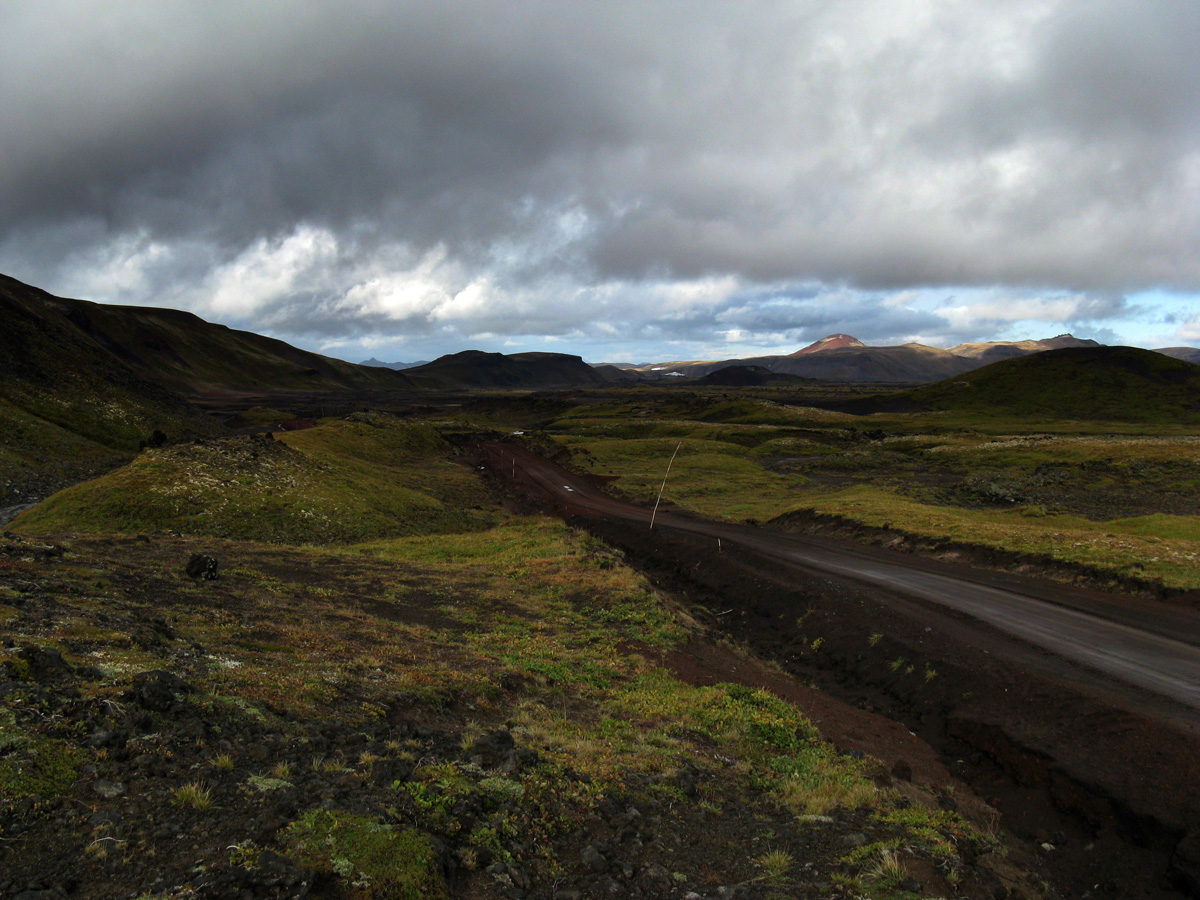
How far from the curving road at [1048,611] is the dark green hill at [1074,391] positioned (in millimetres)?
143880

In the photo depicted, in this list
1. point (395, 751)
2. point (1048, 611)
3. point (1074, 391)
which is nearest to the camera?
point (395, 751)

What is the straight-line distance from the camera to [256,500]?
35219 millimetres

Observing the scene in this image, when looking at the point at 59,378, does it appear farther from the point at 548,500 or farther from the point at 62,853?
the point at 62,853

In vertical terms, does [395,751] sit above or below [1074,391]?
below

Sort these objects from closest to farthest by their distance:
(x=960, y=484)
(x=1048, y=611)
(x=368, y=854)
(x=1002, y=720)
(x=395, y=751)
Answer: (x=368, y=854)
(x=395, y=751)
(x=1002, y=720)
(x=1048, y=611)
(x=960, y=484)

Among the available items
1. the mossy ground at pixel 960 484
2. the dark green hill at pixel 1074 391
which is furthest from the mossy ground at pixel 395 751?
the dark green hill at pixel 1074 391

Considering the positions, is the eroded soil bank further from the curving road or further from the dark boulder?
the dark boulder

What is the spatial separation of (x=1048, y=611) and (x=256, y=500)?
4007 cm

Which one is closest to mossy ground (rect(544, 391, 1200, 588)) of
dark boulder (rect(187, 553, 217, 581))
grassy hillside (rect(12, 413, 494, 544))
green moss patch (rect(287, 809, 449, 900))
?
grassy hillside (rect(12, 413, 494, 544))

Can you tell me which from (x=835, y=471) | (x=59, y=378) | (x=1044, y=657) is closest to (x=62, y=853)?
(x=1044, y=657)

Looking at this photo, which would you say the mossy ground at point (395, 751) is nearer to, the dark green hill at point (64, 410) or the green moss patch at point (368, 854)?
the green moss patch at point (368, 854)

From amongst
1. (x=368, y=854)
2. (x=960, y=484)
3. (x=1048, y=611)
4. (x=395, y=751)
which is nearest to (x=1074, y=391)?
(x=960, y=484)

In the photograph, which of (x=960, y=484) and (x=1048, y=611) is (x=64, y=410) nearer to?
(x=1048, y=611)

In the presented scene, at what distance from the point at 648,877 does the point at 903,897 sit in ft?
10.8
